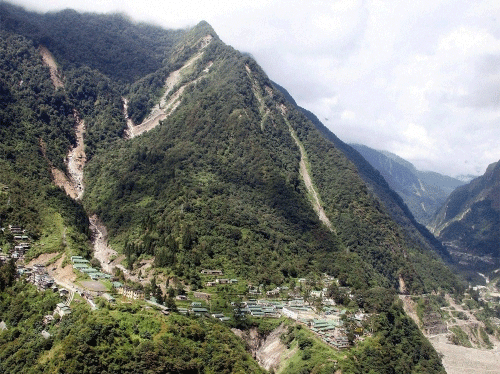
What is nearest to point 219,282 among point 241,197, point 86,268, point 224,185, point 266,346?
point 266,346

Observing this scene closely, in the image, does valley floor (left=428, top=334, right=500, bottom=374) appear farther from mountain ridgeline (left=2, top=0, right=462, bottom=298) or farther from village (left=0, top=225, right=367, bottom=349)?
village (left=0, top=225, right=367, bottom=349)

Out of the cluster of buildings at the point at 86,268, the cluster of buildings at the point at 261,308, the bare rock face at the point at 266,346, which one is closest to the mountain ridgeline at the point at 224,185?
the cluster of buildings at the point at 261,308

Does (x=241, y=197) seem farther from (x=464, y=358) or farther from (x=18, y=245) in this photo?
(x=464, y=358)

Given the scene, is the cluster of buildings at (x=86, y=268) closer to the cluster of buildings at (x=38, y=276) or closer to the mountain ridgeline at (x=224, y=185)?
the cluster of buildings at (x=38, y=276)

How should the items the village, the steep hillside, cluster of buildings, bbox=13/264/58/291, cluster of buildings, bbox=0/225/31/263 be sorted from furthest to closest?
the steep hillside, cluster of buildings, bbox=0/225/31/263, cluster of buildings, bbox=13/264/58/291, the village

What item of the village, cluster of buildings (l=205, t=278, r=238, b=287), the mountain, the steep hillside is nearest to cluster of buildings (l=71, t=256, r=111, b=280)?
the village

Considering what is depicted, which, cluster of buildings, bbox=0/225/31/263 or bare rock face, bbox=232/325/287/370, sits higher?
cluster of buildings, bbox=0/225/31/263

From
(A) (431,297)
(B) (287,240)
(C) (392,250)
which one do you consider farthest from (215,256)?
(A) (431,297)
